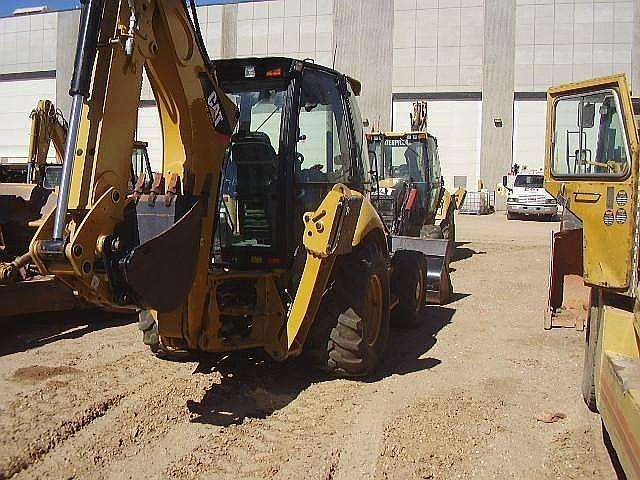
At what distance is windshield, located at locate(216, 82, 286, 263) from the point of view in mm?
5652

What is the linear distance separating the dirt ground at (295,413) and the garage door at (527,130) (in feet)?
86.5

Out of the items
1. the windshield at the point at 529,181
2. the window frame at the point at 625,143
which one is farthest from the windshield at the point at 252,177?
the windshield at the point at 529,181

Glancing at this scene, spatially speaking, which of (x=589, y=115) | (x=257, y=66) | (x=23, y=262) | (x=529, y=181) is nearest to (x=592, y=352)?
(x=589, y=115)

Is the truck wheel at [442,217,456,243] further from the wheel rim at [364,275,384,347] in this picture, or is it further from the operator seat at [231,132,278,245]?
the operator seat at [231,132,278,245]

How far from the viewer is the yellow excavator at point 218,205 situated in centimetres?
418

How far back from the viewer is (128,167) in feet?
14.5

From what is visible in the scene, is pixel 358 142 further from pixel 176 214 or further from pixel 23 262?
pixel 23 262

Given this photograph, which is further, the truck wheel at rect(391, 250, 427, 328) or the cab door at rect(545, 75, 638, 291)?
the truck wheel at rect(391, 250, 427, 328)

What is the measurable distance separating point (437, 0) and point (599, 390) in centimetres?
3109

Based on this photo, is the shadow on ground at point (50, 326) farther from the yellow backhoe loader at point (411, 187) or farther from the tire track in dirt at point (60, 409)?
the yellow backhoe loader at point (411, 187)

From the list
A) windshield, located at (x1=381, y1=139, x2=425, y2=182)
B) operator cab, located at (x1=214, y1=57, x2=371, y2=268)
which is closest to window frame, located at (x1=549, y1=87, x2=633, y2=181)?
operator cab, located at (x1=214, y1=57, x2=371, y2=268)

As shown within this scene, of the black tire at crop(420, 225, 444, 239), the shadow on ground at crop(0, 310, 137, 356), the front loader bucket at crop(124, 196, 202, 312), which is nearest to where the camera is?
the front loader bucket at crop(124, 196, 202, 312)

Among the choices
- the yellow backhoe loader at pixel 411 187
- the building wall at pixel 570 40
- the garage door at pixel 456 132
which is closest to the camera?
the yellow backhoe loader at pixel 411 187

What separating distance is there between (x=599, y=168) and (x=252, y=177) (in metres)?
2.71
